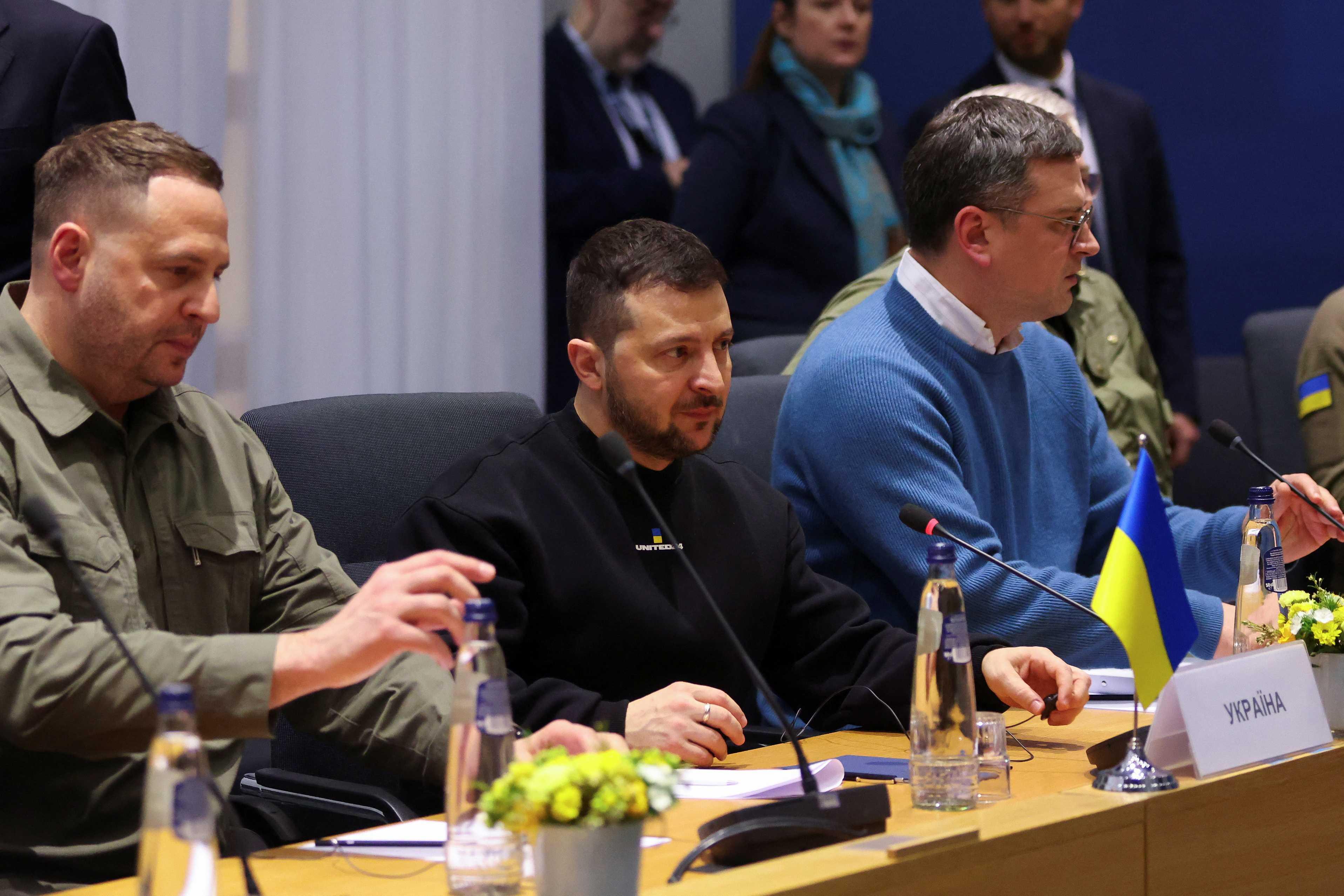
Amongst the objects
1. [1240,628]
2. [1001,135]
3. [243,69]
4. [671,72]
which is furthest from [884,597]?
[671,72]

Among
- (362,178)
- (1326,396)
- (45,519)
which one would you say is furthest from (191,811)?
(1326,396)

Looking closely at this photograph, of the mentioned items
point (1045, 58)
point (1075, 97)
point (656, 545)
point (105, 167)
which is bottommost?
point (656, 545)

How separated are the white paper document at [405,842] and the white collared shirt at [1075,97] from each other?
9.76 ft

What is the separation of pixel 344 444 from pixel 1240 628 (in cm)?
129

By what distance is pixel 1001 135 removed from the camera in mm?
2482

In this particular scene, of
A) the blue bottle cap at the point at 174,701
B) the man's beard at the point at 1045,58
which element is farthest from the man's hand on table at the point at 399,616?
the man's beard at the point at 1045,58

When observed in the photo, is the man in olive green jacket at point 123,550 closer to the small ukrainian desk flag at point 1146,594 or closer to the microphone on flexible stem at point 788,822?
the microphone on flexible stem at point 788,822

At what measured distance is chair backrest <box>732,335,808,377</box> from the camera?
10.8 feet

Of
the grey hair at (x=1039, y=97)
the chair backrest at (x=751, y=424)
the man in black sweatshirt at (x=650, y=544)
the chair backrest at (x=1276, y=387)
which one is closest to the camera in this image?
the man in black sweatshirt at (x=650, y=544)

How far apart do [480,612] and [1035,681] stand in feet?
2.95

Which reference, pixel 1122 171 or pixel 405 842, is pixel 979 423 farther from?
pixel 1122 171

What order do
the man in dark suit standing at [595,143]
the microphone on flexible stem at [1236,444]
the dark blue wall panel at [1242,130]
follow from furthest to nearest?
1. the dark blue wall panel at [1242,130]
2. the man in dark suit standing at [595,143]
3. the microphone on flexible stem at [1236,444]

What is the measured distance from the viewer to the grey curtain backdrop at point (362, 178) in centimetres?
318

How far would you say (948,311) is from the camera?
97.3 inches
